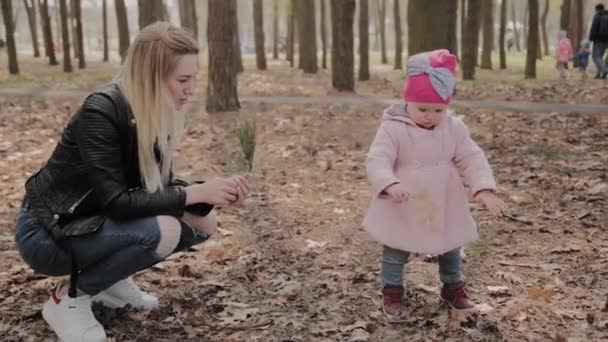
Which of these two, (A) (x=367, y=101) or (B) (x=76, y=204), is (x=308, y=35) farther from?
(B) (x=76, y=204)

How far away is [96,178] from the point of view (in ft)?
9.64

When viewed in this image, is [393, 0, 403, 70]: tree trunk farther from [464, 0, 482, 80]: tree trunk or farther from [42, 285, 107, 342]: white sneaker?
[42, 285, 107, 342]: white sneaker

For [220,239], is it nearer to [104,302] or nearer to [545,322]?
[104,302]

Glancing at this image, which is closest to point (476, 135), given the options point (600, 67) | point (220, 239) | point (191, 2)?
point (220, 239)

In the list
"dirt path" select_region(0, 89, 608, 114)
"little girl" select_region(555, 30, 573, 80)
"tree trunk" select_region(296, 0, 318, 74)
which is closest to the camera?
"dirt path" select_region(0, 89, 608, 114)

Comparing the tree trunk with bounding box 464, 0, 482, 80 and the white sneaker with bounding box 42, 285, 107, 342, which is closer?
the white sneaker with bounding box 42, 285, 107, 342

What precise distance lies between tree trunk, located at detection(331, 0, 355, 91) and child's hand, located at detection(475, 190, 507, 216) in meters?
10.0

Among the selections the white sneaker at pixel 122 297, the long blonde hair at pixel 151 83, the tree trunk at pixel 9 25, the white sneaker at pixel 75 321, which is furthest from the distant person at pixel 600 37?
the white sneaker at pixel 75 321

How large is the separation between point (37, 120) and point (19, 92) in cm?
436

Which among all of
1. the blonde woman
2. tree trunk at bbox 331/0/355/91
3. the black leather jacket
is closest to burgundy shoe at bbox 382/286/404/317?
the blonde woman

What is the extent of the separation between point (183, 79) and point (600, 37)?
636 inches

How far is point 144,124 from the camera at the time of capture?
301 centimetres

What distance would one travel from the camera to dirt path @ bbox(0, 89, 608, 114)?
10.6 meters

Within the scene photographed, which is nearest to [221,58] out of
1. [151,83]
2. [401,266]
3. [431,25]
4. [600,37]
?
[431,25]
